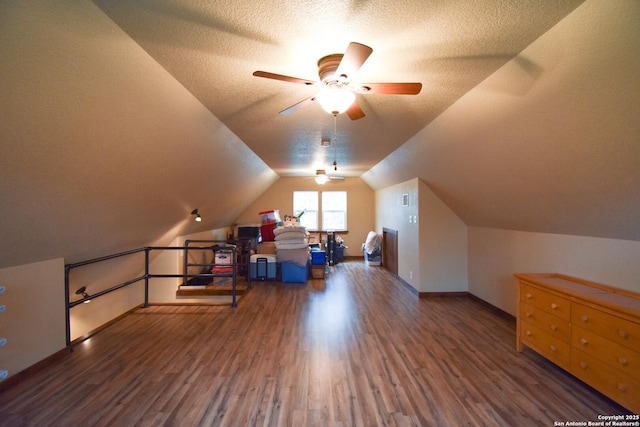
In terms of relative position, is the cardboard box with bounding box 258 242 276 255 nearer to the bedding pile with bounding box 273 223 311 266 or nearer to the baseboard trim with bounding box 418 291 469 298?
the bedding pile with bounding box 273 223 311 266

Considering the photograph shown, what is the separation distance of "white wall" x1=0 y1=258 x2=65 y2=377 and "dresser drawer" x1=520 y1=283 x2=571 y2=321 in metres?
4.87

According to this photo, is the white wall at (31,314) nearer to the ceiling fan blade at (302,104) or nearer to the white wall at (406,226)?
the ceiling fan blade at (302,104)

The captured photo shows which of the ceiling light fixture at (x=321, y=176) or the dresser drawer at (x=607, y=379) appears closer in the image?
the dresser drawer at (x=607, y=379)

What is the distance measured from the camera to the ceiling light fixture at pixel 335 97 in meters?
1.67

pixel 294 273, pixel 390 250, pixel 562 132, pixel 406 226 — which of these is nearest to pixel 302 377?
pixel 562 132

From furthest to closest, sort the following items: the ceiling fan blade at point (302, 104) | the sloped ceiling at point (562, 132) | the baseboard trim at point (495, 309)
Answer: the baseboard trim at point (495, 309), the ceiling fan blade at point (302, 104), the sloped ceiling at point (562, 132)

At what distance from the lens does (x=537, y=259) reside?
10.8 feet

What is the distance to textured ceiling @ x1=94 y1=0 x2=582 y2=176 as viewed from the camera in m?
1.38

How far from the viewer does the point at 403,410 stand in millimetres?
2016

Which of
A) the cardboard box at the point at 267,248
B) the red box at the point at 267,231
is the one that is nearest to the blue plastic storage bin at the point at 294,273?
the cardboard box at the point at 267,248

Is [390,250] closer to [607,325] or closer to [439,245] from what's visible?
[439,245]

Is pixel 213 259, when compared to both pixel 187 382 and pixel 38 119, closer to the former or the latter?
pixel 187 382

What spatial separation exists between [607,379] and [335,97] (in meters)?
2.92

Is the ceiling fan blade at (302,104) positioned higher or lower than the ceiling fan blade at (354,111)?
lower
